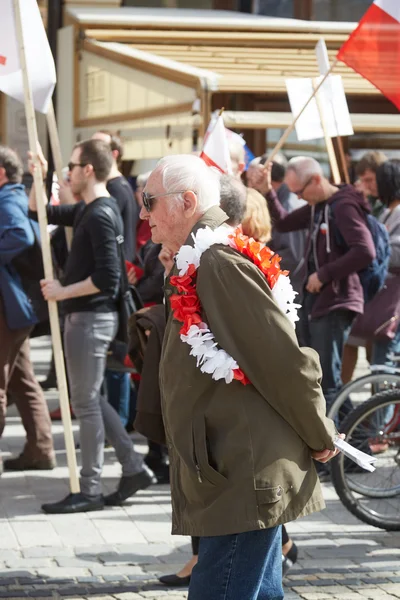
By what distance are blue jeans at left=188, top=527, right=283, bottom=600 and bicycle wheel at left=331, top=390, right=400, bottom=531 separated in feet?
9.17

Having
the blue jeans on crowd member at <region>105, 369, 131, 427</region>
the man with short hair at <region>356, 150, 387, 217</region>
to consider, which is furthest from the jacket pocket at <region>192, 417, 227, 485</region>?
the man with short hair at <region>356, 150, 387, 217</region>

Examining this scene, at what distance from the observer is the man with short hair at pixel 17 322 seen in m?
7.39

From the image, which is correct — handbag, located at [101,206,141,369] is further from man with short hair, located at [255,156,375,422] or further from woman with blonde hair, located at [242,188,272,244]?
man with short hair, located at [255,156,375,422]

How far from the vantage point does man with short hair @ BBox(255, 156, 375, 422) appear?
300 inches

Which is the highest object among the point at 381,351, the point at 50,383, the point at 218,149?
the point at 218,149

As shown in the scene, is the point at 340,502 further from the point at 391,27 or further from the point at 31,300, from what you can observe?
the point at 391,27

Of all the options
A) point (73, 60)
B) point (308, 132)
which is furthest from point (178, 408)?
point (73, 60)

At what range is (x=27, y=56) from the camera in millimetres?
6703

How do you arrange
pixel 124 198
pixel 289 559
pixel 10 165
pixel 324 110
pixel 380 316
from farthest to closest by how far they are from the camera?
pixel 124 198 → pixel 324 110 → pixel 380 316 → pixel 10 165 → pixel 289 559

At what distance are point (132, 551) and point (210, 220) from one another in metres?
2.69

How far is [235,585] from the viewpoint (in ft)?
12.1

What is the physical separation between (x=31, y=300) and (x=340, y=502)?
2.18m

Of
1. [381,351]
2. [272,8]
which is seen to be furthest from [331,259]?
[272,8]

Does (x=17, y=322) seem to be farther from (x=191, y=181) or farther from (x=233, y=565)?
(x=233, y=565)
